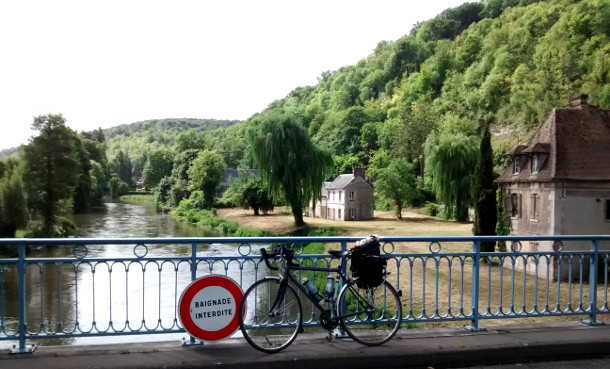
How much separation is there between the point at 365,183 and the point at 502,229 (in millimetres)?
25701

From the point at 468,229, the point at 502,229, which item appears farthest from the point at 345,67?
the point at 502,229

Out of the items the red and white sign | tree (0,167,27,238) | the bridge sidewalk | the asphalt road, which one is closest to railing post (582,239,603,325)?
the bridge sidewalk

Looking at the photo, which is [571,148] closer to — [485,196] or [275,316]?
[485,196]

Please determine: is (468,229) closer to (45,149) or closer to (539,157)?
(539,157)

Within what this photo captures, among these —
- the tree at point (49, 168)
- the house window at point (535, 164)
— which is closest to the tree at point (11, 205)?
the tree at point (49, 168)

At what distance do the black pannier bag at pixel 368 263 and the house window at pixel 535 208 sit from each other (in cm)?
2168

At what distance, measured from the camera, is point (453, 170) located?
156 feet

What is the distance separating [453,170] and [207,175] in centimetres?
3454

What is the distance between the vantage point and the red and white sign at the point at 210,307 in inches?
205

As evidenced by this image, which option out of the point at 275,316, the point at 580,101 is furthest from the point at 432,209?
the point at 275,316

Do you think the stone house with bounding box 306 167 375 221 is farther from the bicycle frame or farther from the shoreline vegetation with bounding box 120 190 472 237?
the bicycle frame

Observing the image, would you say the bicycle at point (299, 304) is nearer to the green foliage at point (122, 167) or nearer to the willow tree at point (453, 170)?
the willow tree at point (453, 170)

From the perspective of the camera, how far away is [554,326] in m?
6.24

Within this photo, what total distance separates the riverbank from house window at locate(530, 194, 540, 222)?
11299 mm
